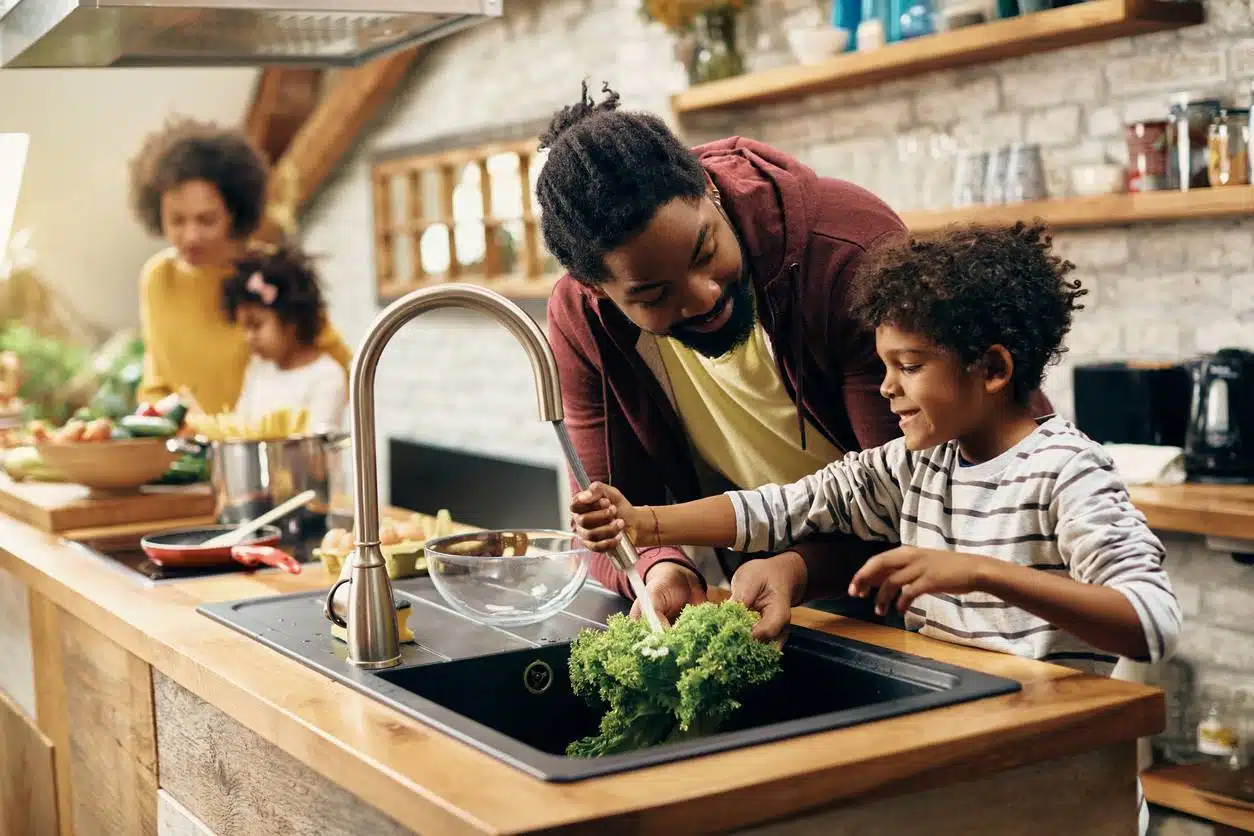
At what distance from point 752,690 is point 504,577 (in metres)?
0.33

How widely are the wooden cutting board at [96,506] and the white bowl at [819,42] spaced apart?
2174mm

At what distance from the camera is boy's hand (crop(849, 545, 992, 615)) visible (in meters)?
1.36

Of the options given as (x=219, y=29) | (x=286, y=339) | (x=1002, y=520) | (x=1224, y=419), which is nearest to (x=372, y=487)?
(x=1002, y=520)

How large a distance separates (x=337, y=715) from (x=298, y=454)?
1.26m

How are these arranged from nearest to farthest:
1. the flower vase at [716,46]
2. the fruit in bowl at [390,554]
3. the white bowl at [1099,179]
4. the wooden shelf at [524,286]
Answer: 1. the fruit in bowl at [390,554]
2. the white bowl at [1099,179]
3. the flower vase at [716,46]
4. the wooden shelf at [524,286]

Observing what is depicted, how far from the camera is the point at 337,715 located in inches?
53.6

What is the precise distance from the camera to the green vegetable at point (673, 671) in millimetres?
1421

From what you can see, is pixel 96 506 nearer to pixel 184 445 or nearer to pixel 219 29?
pixel 184 445

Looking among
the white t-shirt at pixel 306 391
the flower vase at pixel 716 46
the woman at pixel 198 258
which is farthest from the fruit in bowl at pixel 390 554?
the flower vase at pixel 716 46

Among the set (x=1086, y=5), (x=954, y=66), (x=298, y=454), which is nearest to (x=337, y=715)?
(x=298, y=454)

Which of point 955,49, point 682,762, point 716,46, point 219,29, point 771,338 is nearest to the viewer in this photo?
point 682,762

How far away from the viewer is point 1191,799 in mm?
3025

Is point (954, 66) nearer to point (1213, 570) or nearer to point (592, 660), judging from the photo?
→ point (1213, 570)

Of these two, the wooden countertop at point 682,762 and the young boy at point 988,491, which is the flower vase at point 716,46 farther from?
the wooden countertop at point 682,762
